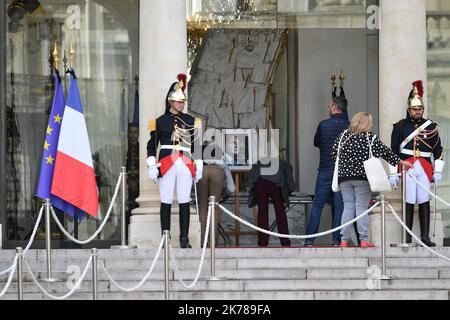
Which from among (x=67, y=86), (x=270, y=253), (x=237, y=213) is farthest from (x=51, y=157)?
(x=270, y=253)

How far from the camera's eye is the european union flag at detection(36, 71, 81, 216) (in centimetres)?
2512

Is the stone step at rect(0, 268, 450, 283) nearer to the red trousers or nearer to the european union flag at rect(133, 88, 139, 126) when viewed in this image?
the red trousers

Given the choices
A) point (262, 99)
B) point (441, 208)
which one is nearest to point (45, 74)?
point (262, 99)

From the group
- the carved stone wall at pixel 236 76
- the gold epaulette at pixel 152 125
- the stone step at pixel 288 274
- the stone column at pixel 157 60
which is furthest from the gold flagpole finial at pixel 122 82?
the stone step at pixel 288 274

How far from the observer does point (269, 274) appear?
22000mm

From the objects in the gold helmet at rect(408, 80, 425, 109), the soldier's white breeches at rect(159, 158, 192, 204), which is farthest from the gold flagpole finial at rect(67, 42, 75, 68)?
the gold helmet at rect(408, 80, 425, 109)

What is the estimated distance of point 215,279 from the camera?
21.7 meters

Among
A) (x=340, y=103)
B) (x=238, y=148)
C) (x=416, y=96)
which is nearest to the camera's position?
(x=416, y=96)

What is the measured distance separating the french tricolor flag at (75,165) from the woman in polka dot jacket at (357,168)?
372 centimetres

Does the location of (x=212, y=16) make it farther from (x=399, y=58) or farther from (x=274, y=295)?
(x=274, y=295)

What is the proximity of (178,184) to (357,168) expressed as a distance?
7.52ft

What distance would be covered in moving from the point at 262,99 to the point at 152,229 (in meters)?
5.20

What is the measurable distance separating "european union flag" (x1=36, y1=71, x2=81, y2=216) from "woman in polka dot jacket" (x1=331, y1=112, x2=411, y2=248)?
4.02 meters
